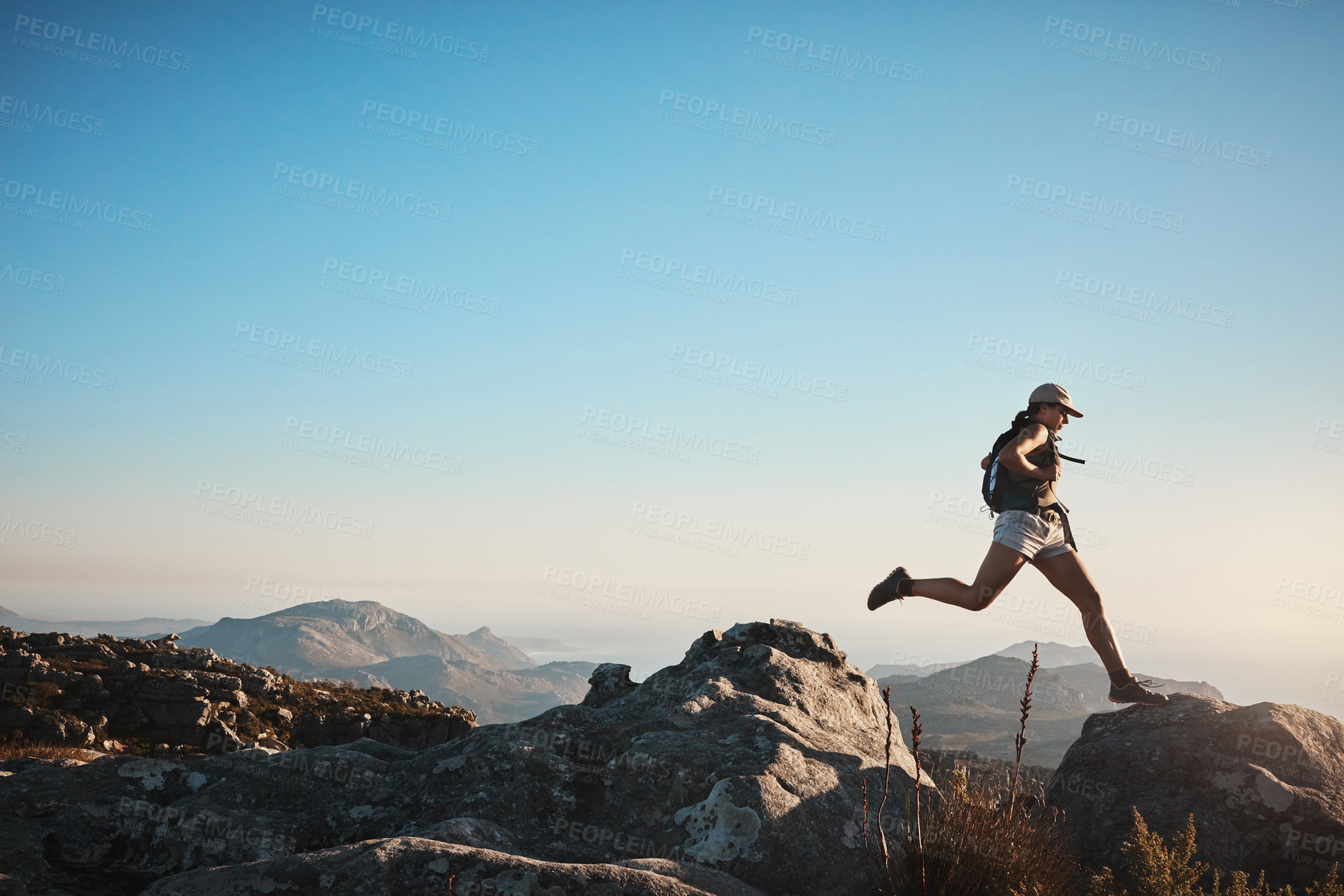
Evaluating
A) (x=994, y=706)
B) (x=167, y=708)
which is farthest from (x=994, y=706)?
(x=167, y=708)

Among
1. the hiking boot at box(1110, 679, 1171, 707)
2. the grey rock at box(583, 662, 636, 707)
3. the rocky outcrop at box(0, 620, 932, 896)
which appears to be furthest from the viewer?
the grey rock at box(583, 662, 636, 707)

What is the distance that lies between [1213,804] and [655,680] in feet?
17.6

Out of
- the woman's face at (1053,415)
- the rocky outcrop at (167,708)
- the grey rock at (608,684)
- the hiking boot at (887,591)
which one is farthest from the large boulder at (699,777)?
the rocky outcrop at (167,708)

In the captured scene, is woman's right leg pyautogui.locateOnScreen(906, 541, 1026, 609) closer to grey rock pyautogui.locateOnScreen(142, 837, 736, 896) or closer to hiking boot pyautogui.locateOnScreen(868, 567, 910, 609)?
hiking boot pyautogui.locateOnScreen(868, 567, 910, 609)

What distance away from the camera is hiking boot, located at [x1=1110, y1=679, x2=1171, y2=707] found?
7.75 m

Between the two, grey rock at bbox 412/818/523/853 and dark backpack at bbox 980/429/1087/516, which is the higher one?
dark backpack at bbox 980/429/1087/516

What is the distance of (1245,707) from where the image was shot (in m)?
7.52

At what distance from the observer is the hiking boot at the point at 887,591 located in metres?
8.13

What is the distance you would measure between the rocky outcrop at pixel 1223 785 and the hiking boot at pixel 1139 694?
14 cm

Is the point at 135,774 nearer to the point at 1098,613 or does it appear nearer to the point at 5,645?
the point at 1098,613

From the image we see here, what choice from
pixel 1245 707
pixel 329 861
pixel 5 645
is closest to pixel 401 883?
pixel 329 861

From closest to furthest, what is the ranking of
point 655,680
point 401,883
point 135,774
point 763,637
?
point 401,883, point 135,774, point 655,680, point 763,637

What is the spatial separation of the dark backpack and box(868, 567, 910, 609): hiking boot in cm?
119

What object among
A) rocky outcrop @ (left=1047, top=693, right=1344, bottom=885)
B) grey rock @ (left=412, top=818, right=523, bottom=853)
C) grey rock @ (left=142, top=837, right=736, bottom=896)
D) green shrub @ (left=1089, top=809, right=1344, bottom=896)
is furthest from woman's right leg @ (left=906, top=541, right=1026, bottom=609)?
grey rock @ (left=412, top=818, right=523, bottom=853)
